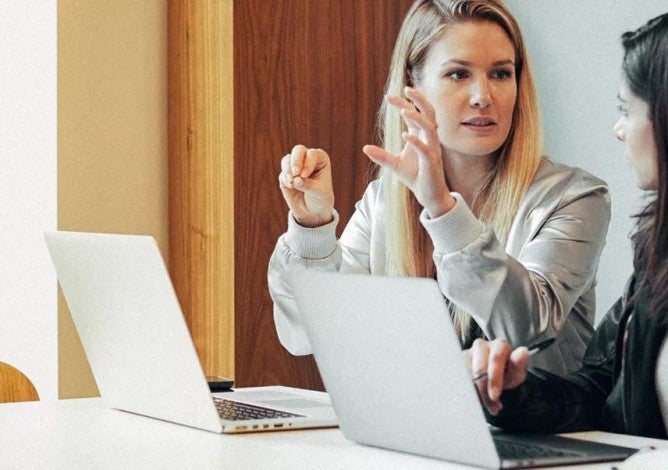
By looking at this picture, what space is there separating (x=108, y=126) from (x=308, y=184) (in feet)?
2.96

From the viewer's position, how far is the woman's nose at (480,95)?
2031 millimetres

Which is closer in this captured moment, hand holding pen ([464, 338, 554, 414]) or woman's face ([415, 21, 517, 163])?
hand holding pen ([464, 338, 554, 414])

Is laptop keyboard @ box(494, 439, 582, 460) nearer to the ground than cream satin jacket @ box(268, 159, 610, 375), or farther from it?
nearer to the ground

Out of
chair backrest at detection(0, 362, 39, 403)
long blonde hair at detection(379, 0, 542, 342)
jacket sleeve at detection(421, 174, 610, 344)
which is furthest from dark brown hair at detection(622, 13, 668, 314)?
chair backrest at detection(0, 362, 39, 403)

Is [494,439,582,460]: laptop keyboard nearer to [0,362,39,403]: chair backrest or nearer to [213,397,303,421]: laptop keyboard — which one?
[213,397,303,421]: laptop keyboard

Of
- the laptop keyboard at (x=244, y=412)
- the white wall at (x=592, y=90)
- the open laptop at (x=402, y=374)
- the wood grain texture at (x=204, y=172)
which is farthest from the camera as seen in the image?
the white wall at (x=592, y=90)

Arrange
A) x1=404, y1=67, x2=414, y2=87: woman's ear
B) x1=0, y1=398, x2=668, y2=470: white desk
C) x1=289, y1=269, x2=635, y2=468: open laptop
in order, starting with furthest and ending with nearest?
x1=404, y1=67, x2=414, y2=87: woman's ear → x1=0, y1=398, x2=668, y2=470: white desk → x1=289, y1=269, x2=635, y2=468: open laptop

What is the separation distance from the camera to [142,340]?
1396 millimetres

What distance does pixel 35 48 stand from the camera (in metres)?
2.66

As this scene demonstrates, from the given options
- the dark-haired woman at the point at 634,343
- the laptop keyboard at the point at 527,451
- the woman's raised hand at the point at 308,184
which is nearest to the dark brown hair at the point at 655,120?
the dark-haired woman at the point at 634,343

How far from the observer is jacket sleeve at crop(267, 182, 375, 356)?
2.10m

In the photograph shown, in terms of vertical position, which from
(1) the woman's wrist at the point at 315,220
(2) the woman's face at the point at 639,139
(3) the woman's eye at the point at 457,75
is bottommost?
(1) the woman's wrist at the point at 315,220

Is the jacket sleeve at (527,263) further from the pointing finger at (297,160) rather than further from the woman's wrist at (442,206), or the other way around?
the pointing finger at (297,160)

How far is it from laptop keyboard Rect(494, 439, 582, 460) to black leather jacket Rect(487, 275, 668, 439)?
13cm
